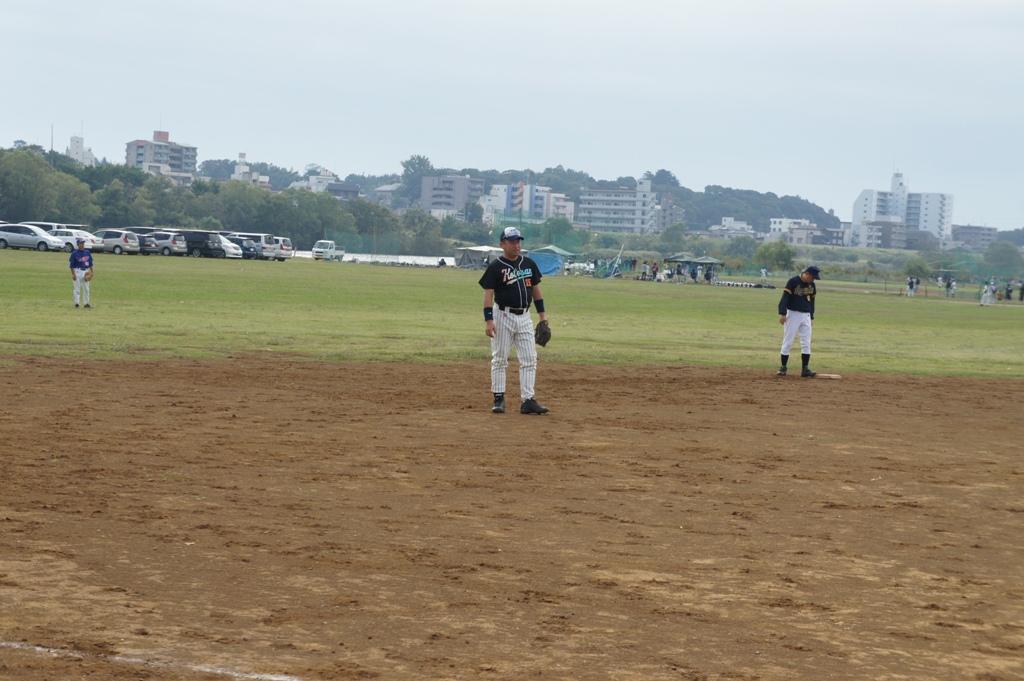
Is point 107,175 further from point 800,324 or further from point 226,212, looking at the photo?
point 800,324

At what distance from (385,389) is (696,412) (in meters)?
4.15

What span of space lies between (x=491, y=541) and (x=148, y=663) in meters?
2.93

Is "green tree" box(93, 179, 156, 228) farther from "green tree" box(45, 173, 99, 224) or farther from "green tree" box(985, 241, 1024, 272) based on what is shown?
"green tree" box(985, 241, 1024, 272)

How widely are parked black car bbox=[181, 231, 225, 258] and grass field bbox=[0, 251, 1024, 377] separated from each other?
23.8 metres

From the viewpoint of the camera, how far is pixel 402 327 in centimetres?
2748

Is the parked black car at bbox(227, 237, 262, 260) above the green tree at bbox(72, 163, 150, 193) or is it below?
below

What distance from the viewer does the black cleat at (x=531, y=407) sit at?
554 inches

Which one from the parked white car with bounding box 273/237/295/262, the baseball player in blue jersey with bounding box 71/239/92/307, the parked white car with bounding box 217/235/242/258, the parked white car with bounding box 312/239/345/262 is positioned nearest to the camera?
the baseball player in blue jersey with bounding box 71/239/92/307

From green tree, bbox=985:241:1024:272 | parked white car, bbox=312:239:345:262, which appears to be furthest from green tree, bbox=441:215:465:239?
parked white car, bbox=312:239:345:262

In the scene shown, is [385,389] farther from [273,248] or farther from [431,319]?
[273,248]

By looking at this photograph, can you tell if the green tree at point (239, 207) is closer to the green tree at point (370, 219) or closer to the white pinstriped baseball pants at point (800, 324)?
the green tree at point (370, 219)

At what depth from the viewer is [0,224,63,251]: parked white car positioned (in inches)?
2689

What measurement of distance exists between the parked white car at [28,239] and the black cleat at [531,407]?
60461 millimetres

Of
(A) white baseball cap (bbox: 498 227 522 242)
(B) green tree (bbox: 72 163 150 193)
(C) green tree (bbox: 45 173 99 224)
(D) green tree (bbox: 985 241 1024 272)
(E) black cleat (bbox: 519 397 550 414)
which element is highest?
(B) green tree (bbox: 72 163 150 193)
